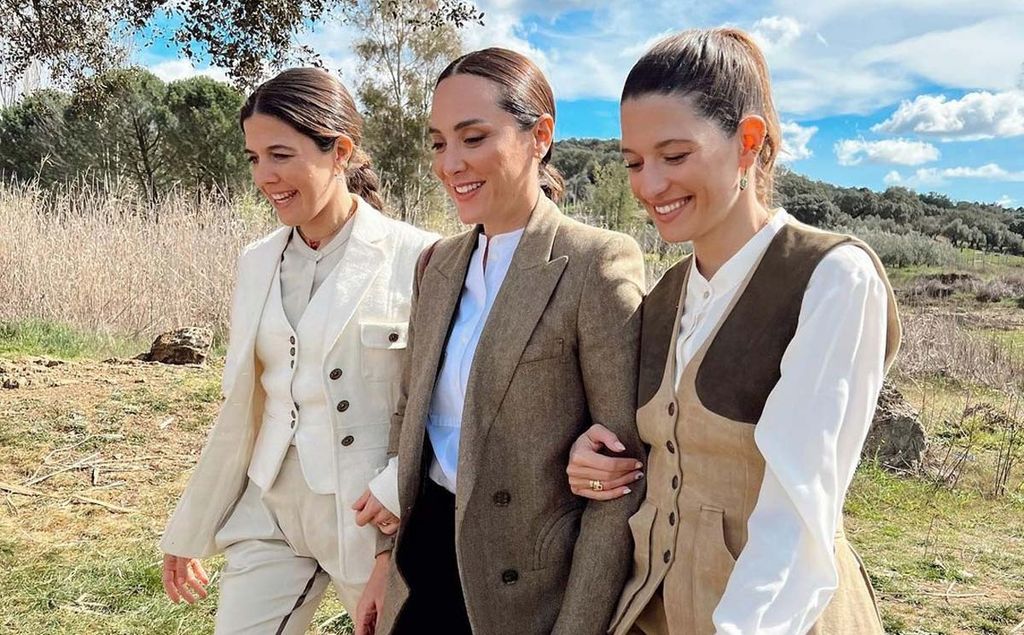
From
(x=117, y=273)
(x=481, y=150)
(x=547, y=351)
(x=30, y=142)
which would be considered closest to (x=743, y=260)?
(x=547, y=351)

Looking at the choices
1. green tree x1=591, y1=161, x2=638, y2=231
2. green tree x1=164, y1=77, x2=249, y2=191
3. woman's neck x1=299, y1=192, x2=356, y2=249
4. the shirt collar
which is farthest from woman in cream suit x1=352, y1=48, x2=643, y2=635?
green tree x1=164, y1=77, x2=249, y2=191

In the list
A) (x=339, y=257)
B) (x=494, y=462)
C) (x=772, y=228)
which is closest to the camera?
(x=772, y=228)

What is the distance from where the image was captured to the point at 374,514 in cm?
199

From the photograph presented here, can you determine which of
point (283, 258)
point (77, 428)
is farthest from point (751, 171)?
point (77, 428)

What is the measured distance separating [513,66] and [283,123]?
60 centimetres

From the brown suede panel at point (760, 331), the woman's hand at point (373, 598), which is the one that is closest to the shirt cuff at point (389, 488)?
the woman's hand at point (373, 598)

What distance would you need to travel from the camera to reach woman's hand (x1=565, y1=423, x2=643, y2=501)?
5.24ft

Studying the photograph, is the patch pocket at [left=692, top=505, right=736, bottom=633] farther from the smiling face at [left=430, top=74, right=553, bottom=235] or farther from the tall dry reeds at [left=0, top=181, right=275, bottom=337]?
the tall dry reeds at [left=0, top=181, right=275, bottom=337]

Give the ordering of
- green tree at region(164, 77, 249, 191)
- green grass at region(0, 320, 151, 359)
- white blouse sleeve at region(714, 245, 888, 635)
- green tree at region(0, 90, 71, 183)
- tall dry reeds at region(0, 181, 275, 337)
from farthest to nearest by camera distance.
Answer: green tree at region(164, 77, 249, 191) < green tree at region(0, 90, 71, 183) < tall dry reeds at region(0, 181, 275, 337) < green grass at region(0, 320, 151, 359) < white blouse sleeve at region(714, 245, 888, 635)

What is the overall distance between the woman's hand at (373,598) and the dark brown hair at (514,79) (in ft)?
3.25

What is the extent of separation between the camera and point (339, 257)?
2238 millimetres

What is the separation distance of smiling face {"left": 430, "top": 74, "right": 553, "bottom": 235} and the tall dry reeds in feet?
22.9

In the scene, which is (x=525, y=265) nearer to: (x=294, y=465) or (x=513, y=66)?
(x=513, y=66)

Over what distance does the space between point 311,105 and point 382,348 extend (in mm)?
595
